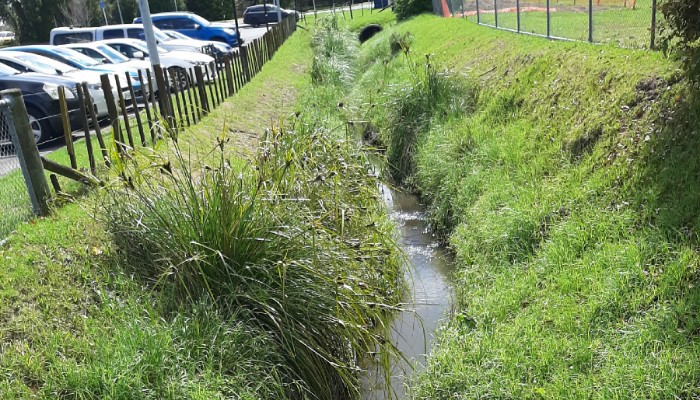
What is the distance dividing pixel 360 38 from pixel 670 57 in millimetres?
24068

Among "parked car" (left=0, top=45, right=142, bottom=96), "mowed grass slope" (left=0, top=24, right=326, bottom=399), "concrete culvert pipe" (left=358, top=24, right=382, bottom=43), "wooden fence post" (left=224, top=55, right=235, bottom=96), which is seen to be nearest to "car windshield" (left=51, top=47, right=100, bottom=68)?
"parked car" (left=0, top=45, right=142, bottom=96)

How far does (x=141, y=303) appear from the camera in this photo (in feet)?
13.9

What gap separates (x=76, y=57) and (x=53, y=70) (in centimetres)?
284

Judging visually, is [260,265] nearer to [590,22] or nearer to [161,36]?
[590,22]

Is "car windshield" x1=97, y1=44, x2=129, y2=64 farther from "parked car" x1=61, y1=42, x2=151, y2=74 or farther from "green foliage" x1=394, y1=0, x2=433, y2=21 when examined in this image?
"green foliage" x1=394, y1=0, x2=433, y2=21

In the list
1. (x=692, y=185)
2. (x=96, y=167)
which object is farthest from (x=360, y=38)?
(x=692, y=185)

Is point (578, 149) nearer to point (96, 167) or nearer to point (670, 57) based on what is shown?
point (670, 57)

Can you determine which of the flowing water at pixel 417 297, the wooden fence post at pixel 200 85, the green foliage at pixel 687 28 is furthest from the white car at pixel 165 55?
the green foliage at pixel 687 28

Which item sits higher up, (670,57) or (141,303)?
(670,57)

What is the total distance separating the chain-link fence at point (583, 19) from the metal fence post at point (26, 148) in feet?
21.5

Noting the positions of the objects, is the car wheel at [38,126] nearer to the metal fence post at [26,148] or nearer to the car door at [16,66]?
the car door at [16,66]

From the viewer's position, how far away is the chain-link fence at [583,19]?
8.46 metres

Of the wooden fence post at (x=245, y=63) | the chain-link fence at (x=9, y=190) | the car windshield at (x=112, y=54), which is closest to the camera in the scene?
the chain-link fence at (x=9, y=190)

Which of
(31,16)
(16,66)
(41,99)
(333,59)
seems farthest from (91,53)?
(31,16)
